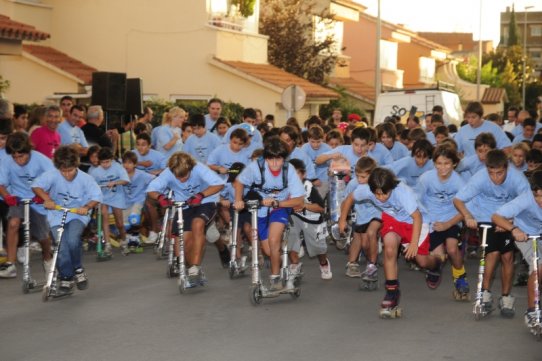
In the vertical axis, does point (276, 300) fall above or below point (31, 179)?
below

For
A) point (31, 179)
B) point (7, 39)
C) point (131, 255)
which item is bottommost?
point (131, 255)

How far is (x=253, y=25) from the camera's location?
39.8 metres

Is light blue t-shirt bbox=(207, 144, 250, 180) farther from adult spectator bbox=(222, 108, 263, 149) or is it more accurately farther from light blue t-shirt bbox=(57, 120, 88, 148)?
light blue t-shirt bbox=(57, 120, 88, 148)

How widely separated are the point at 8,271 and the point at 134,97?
31.1 feet

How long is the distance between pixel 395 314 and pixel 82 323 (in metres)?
2.88

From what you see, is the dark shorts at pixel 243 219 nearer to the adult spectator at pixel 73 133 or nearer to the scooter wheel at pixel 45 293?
the scooter wheel at pixel 45 293

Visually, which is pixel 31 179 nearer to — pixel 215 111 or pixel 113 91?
pixel 215 111

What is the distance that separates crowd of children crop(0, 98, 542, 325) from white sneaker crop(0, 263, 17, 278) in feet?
0.05

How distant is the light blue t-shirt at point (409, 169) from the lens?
565 inches

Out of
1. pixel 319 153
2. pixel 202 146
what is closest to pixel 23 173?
pixel 202 146

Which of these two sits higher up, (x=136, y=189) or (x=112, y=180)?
(x=112, y=180)

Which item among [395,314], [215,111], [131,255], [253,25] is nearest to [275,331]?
[395,314]

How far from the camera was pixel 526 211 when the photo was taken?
975 centimetres

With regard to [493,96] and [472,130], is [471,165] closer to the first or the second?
[472,130]
